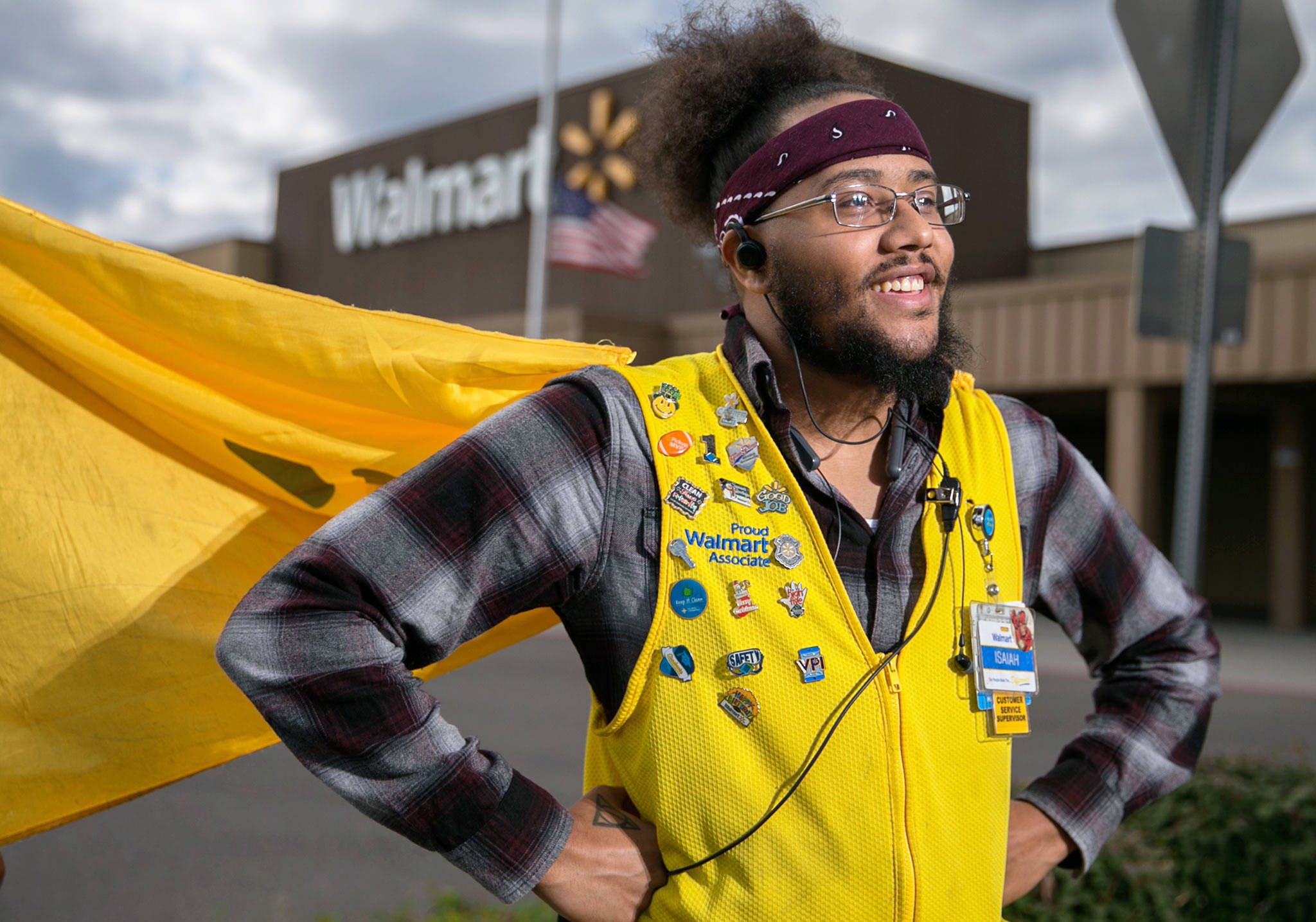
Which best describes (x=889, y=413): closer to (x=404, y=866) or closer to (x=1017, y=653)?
(x=1017, y=653)

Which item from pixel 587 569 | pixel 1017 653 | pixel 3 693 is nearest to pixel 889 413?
pixel 1017 653

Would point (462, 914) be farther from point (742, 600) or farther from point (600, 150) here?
point (600, 150)

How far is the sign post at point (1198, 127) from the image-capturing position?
4301 mm

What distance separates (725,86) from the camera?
96.0 inches

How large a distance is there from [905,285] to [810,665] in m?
0.74

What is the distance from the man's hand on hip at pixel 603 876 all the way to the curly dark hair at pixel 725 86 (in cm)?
131

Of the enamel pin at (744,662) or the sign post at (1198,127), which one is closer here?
the enamel pin at (744,662)

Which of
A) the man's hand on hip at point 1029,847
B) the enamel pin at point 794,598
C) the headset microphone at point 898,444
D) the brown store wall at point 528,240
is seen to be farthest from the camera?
the brown store wall at point 528,240

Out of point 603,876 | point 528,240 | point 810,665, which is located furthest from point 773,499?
point 528,240

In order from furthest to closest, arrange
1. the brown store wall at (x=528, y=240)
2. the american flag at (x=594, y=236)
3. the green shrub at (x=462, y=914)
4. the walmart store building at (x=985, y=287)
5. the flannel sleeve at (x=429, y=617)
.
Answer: the brown store wall at (x=528, y=240) → the american flag at (x=594, y=236) → the walmart store building at (x=985, y=287) → the green shrub at (x=462, y=914) → the flannel sleeve at (x=429, y=617)

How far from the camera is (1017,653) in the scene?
2061 millimetres

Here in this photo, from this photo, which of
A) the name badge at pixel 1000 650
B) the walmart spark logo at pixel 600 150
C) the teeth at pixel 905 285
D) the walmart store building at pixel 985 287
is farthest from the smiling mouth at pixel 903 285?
the walmart spark logo at pixel 600 150

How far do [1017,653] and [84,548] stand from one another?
1.76m

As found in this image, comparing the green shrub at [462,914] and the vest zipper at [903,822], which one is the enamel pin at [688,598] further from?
the green shrub at [462,914]
